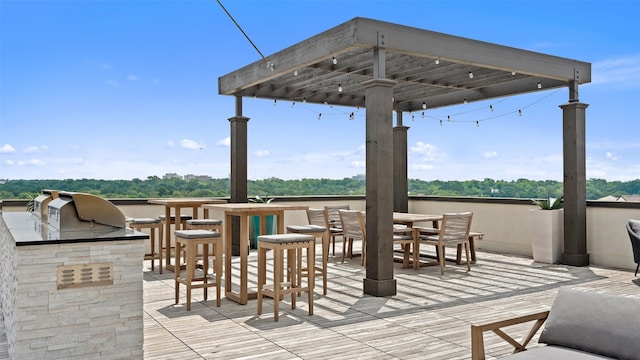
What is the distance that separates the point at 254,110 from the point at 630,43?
25640 mm

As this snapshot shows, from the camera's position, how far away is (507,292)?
6.00 meters

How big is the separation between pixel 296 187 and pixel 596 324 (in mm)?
9605

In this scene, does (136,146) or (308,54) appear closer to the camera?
(308,54)

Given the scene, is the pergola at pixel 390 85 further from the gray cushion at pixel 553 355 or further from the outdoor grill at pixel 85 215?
the gray cushion at pixel 553 355

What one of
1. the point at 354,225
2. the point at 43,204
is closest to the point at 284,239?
the point at 43,204

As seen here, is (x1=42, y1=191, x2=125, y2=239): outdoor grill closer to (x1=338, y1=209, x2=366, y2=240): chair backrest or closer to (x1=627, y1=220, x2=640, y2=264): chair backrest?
(x1=338, y1=209, x2=366, y2=240): chair backrest

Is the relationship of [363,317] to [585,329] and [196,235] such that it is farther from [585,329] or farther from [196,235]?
[585,329]

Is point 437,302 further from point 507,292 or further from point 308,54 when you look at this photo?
point 308,54

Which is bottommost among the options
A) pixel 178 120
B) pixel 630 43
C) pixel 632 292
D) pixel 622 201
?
pixel 632 292

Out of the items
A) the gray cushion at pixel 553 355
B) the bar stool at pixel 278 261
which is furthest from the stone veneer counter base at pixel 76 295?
the gray cushion at pixel 553 355

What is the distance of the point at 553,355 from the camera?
2.42m

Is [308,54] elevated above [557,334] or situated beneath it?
elevated above

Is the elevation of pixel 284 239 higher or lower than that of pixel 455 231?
higher

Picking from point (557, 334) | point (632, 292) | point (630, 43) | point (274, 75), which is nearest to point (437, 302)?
point (632, 292)
